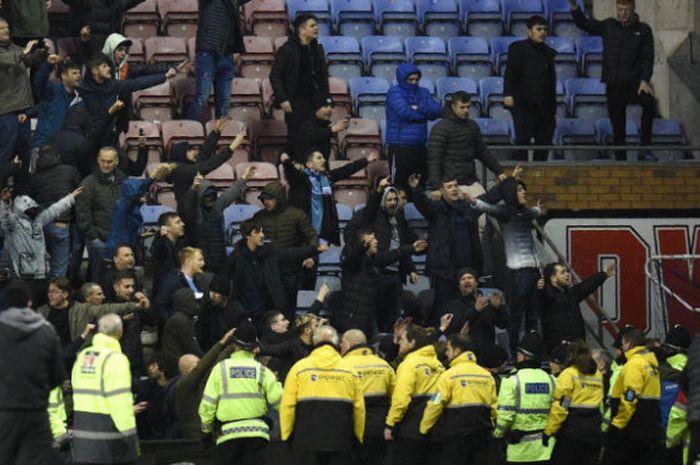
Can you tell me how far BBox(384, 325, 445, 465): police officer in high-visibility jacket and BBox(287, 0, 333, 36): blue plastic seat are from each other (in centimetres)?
821

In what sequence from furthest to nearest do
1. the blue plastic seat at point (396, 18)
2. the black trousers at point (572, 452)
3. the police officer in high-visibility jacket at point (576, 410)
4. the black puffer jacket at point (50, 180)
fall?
the blue plastic seat at point (396, 18) → the black puffer jacket at point (50, 180) → the black trousers at point (572, 452) → the police officer in high-visibility jacket at point (576, 410)

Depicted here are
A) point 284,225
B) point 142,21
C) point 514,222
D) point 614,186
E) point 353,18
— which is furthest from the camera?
point 353,18

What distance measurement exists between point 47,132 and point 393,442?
572 centimetres

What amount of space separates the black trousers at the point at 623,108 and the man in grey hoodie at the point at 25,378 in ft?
32.2

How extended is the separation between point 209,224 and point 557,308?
369 centimetres

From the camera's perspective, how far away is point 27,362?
52.0 feet

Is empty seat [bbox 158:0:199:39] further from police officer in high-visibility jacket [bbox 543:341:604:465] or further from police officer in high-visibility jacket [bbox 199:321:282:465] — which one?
police officer in high-visibility jacket [bbox 199:321:282:465]

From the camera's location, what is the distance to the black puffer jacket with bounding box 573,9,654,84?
23938 millimetres

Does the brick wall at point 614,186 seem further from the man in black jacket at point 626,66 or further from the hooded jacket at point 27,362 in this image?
the hooded jacket at point 27,362

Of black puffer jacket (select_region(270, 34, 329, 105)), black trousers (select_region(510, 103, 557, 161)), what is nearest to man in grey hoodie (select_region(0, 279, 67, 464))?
black puffer jacket (select_region(270, 34, 329, 105))

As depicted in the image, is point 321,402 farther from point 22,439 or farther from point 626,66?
point 626,66

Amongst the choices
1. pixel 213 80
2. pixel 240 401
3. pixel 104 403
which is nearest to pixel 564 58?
pixel 213 80

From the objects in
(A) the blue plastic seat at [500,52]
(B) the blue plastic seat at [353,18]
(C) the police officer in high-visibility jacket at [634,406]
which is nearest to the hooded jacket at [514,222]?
(C) the police officer in high-visibility jacket at [634,406]

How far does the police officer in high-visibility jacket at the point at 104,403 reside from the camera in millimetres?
16297
